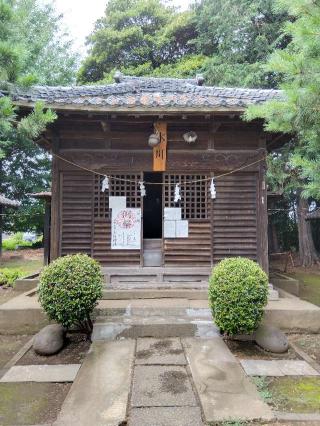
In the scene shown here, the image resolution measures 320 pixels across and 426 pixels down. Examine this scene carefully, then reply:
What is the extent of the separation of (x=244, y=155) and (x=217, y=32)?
12307mm

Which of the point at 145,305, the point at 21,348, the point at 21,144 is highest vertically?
the point at 21,144

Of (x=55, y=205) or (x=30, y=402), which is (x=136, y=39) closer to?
(x=55, y=205)

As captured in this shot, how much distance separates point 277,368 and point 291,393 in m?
0.75

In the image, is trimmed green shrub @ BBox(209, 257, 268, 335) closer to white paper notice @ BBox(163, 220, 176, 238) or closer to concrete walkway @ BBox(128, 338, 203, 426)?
concrete walkway @ BBox(128, 338, 203, 426)

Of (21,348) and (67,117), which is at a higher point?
(67,117)

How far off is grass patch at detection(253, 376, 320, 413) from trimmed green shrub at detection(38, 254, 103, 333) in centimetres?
272

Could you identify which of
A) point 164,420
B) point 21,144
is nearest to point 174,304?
point 164,420

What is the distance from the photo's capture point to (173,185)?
8.25 metres

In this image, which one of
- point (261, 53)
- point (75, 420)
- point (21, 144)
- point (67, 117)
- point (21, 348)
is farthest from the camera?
point (21, 144)

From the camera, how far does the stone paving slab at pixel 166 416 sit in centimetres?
339

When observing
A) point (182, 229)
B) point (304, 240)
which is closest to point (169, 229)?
point (182, 229)

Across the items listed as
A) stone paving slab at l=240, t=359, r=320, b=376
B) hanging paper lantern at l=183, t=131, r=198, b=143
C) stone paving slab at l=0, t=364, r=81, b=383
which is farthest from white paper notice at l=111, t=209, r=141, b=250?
stone paving slab at l=240, t=359, r=320, b=376

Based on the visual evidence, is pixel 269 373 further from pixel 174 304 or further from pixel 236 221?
pixel 236 221

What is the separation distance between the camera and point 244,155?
8172 millimetres
